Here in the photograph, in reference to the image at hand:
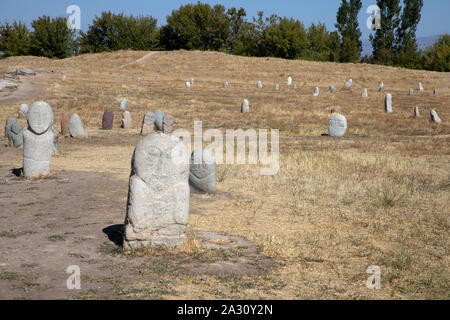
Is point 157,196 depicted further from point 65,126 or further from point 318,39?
point 318,39

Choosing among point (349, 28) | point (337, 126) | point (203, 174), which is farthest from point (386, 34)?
point (203, 174)

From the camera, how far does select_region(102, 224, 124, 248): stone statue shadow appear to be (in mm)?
7969

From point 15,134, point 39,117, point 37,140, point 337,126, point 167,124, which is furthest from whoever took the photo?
point 167,124

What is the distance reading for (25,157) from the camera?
12773mm

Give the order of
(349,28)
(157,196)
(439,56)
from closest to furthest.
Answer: (157,196)
(439,56)
(349,28)

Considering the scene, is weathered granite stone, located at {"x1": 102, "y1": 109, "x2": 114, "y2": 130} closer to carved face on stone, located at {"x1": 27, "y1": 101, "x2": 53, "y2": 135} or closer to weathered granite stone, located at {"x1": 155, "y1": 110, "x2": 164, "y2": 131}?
weathered granite stone, located at {"x1": 155, "y1": 110, "x2": 164, "y2": 131}

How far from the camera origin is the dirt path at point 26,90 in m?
32.6

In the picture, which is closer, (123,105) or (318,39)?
(123,105)

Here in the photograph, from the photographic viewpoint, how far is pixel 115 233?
840 centimetres

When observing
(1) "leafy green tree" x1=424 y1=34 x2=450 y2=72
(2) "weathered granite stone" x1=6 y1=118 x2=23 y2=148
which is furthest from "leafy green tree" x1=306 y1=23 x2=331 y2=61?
(2) "weathered granite stone" x1=6 y1=118 x2=23 y2=148

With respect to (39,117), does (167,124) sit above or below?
above

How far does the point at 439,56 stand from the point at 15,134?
55.7 m

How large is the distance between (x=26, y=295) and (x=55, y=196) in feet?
18.0

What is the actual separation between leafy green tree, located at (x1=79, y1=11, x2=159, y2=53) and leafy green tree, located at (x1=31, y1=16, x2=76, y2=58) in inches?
202
